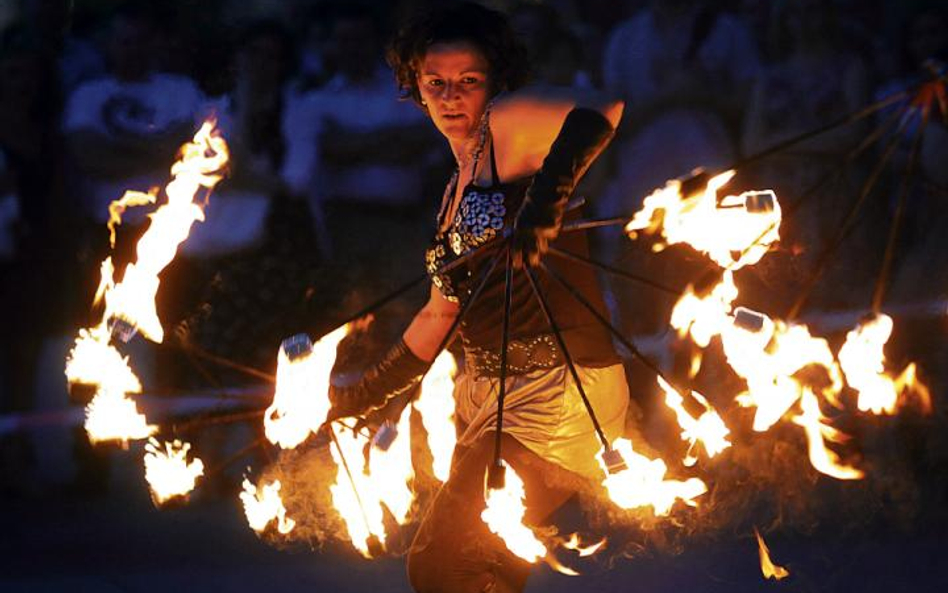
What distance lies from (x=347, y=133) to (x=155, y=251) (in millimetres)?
2428

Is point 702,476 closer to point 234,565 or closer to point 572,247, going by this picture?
point 572,247

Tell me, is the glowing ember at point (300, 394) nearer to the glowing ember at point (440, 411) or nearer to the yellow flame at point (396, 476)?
the yellow flame at point (396, 476)

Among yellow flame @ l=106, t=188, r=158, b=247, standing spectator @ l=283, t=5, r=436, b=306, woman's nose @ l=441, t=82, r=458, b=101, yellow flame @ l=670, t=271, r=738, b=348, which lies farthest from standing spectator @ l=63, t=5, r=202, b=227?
yellow flame @ l=670, t=271, r=738, b=348

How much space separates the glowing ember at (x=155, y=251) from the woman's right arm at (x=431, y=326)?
0.65 metres

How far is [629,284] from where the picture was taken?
551cm

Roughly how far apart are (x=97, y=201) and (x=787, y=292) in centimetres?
304


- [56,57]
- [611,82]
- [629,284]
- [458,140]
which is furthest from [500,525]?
[56,57]

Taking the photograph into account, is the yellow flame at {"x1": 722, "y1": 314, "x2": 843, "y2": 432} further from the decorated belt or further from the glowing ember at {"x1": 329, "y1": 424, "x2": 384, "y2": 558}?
the glowing ember at {"x1": 329, "y1": 424, "x2": 384, "y2": 558}

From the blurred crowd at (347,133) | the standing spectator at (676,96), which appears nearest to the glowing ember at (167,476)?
the blurred crowd at (347,133)

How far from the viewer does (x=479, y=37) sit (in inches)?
128

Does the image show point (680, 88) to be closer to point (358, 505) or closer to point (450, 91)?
point (450, 91)

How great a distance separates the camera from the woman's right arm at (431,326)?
3406 millimetres

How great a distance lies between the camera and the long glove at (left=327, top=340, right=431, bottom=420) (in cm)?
349

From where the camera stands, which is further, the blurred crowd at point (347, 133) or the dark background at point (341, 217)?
the blurred crowd at point (347, 133)
